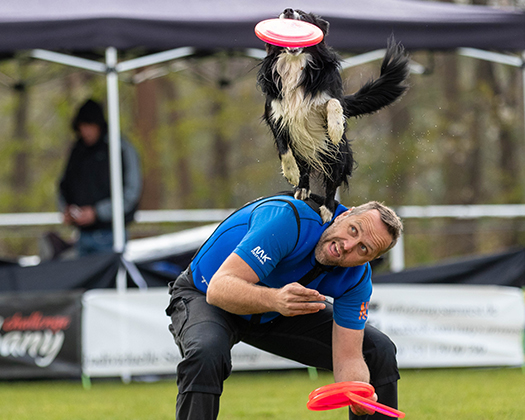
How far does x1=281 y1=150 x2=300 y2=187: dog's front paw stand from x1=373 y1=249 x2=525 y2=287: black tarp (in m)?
3.69

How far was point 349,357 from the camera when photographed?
311 centimetres

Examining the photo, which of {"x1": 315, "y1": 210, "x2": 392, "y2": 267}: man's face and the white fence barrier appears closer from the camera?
{"x1": 315, "y1": 210, "x2": 392, "y2": 267}: man's face

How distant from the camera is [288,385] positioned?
18.7 feet

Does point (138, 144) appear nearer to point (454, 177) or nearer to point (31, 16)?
point (454, 177)

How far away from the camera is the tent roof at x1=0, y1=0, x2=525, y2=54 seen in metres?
5.58

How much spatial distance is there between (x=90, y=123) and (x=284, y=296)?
482 cm

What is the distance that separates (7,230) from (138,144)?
299 cm

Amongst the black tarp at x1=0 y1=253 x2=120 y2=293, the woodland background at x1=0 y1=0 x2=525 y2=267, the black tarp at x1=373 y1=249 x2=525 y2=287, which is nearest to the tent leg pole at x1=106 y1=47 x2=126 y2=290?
the black tarp at x1=0 y1=253 x2=120 y2=293

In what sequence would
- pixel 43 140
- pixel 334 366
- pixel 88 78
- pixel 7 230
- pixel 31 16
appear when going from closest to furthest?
pixel 334 366 < pixel 31 16 < pixel 7 230 < pixel 88 78 < pixel 43 140

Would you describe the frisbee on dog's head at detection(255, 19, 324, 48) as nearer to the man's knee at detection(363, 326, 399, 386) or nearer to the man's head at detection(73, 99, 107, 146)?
the man's knee at detection(363, 326, 399, 386)

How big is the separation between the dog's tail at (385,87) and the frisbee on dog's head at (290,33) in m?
0.44

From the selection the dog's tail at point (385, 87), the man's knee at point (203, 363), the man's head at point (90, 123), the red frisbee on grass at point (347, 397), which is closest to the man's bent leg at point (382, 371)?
the red frisbee on grass at point (347, 397)

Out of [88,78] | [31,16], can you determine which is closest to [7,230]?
[88,78]

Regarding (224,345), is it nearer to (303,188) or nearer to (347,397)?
(347,397)
